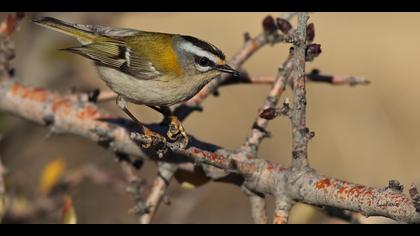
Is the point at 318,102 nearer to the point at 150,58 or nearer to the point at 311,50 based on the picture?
the point at 150,58

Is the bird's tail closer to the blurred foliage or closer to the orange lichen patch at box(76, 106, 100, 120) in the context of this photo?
the orange lichen patch at box(76, 106, 100, 120)

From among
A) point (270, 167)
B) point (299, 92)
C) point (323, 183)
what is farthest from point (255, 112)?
point (299, 92)

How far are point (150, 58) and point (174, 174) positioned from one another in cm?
86

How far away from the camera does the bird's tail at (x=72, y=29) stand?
462 cm

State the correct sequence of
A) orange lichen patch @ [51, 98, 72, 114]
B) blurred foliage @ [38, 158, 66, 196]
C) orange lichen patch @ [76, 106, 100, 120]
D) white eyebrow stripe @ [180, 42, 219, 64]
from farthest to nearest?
blurred foliage @ [38, 158, 66, 196]
orange lichen patch @ [51, 98, 72, 114]
orange lichen patch @ [76, 106, 100, 120]
white eyebrow stripe @ [180, 42, 219, 64]

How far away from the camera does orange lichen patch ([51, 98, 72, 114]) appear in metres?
4.55

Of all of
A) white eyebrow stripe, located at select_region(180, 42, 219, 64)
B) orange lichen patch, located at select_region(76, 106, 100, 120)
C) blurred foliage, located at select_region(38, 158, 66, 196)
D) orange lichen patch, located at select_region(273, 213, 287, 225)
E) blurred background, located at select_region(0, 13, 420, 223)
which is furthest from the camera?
blurred background, located at select_region(0, 13, 420, 223)

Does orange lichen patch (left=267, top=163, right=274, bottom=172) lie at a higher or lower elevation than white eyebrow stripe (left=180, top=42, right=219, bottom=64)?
lower

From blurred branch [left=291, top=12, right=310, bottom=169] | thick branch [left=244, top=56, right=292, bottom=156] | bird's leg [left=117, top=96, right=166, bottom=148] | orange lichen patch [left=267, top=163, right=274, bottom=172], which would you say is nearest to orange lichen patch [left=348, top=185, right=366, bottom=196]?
blurred branch [left=291, top=12, right=310, bottom=169]

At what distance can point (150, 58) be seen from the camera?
4562 millimetres

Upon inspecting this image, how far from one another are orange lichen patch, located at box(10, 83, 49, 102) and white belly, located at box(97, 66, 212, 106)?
489 millimetres

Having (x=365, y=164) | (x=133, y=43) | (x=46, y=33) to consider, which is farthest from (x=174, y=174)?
(x=365, y=164)

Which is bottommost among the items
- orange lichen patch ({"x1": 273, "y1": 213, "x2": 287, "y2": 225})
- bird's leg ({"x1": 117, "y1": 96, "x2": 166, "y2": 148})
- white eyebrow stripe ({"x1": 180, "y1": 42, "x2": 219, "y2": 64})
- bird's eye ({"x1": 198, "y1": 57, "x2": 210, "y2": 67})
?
orange lichen patch ({"x1": 273, "y1": 213, "x2": 287, "y2": 225})

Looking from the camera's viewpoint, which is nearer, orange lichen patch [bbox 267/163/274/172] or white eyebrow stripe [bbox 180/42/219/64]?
orange lichen patch [bbox 267/163/274/172]
